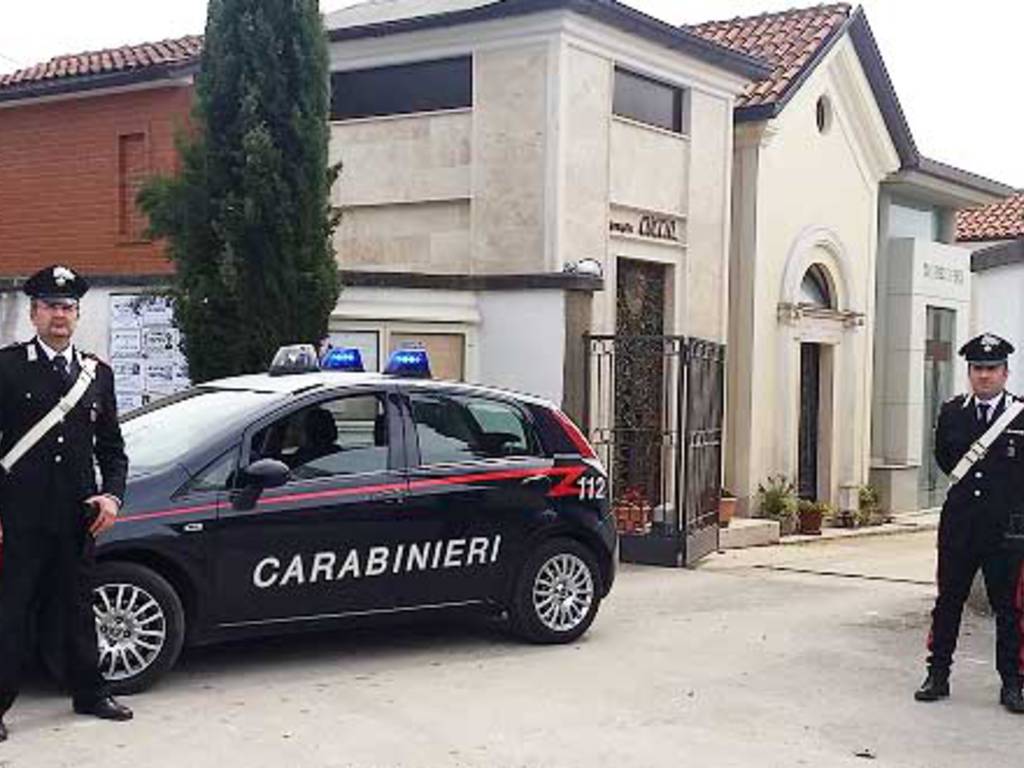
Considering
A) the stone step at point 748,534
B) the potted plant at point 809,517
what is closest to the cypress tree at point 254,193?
the stone step at point 748,534

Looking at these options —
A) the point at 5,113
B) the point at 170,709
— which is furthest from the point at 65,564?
the point at 5,113

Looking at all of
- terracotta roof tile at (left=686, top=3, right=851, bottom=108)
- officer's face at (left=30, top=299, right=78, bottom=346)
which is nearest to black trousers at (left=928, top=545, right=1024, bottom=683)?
officer's face at (left=30, top=299, right=78, bottom=346)

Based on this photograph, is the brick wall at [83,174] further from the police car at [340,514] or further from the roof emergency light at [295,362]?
the police car at [340,514]

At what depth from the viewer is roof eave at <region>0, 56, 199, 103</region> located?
58.4ft

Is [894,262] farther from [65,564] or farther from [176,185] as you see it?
[65,564]

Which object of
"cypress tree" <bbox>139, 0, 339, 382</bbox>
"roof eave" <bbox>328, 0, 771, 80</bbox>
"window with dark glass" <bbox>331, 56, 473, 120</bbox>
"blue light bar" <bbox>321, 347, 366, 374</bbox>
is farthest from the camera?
"window with dark glass" <bbox>331, 56, 473, 120</bbox>

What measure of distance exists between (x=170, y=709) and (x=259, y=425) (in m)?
1.62

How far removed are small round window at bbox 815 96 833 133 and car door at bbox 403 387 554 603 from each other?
42.4 ft

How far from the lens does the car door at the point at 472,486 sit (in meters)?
8.27

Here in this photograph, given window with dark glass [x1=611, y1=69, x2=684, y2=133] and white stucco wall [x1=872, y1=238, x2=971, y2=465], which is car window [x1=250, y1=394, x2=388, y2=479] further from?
white stucco wall [x1=872, y1=238, x2=971, y2=465]

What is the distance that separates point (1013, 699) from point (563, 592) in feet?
8.92

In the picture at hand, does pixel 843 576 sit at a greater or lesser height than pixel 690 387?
lesser

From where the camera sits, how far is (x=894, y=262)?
75.0ft

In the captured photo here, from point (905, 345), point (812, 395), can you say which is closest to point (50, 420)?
point (812, 395)
